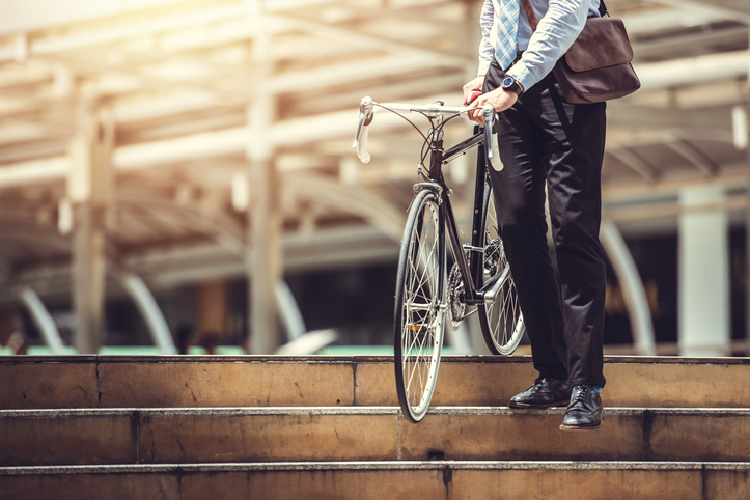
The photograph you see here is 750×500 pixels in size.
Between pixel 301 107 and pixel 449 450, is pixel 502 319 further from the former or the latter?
pixel 301 107

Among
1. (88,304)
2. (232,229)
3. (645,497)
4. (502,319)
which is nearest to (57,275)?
(88,304)

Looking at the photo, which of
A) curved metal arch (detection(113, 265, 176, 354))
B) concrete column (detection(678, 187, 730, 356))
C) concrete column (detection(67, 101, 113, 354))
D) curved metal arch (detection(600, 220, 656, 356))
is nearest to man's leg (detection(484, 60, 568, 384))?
concrete column (detection(678, 187, 730, 356))

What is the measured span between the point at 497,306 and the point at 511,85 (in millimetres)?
1369

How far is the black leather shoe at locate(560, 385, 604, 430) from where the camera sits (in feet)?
10.9

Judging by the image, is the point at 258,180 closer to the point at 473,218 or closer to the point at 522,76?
the point at 473,218

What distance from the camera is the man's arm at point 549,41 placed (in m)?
3.23

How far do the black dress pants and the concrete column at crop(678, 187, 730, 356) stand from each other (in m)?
12.9

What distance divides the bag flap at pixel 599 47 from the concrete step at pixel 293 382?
1.39 metres

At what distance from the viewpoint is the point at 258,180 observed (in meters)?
13.6

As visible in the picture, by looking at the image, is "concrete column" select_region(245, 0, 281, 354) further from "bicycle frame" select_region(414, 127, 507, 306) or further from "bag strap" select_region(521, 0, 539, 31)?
"bag strap" select_region(521, 0, 539, 31)

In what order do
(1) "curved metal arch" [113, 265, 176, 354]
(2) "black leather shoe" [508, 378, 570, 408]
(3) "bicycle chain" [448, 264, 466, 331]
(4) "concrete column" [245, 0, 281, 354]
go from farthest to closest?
(1) "curved metal arch" [113, 265, 176, 354] < (4) "concrete column" [245, 0, 281, 354] < (3) "bicycle chain" [448, 264, 466, 331] < (2) "black leather shoe" [508, 378, 570, 408]

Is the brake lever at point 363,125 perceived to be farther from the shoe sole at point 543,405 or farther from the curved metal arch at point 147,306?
the curved metal arch at point 147,306

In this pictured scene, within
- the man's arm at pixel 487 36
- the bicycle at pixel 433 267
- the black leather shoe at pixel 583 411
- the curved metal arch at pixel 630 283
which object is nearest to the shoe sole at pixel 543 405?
the black leather shoe at pixel 583 411

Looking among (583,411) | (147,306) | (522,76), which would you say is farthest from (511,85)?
(147,306)
